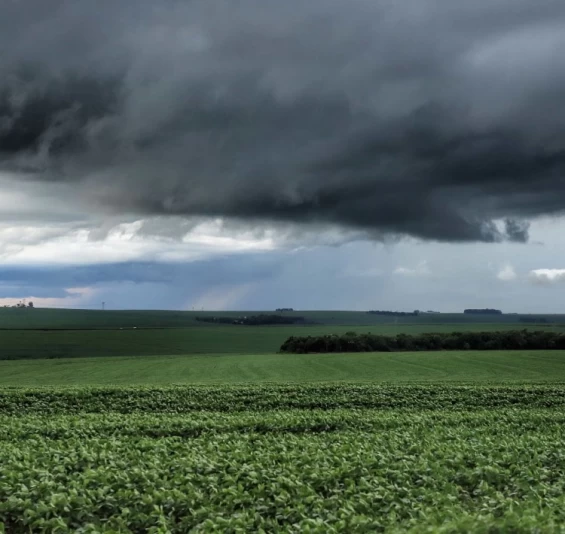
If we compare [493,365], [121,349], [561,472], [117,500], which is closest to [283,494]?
[117,500]

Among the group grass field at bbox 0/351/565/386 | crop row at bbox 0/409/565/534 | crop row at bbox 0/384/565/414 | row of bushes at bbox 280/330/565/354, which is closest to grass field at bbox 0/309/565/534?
crop row at bbox 0/409/565/534

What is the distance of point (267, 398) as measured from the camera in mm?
34312

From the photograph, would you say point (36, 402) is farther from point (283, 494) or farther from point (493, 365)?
point (493, 365)

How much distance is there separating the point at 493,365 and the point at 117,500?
63226 millimetres

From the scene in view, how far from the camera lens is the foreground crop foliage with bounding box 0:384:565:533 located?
40.5 feet

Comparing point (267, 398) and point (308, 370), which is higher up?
point (267, 398)

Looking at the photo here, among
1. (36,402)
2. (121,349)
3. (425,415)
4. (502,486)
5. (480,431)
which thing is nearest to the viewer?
(502,486)

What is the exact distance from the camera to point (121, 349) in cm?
13125

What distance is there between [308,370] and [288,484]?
52.7 meters

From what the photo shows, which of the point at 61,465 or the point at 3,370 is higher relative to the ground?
the point at 61,465

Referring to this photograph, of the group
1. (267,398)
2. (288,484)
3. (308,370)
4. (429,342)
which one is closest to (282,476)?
(288,484)

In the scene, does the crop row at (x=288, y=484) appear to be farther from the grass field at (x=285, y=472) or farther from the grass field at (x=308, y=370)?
the grass field at (x=308, y=370)

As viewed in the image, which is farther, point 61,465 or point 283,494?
point 61,465

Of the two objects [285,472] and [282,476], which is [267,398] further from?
[282,476]
